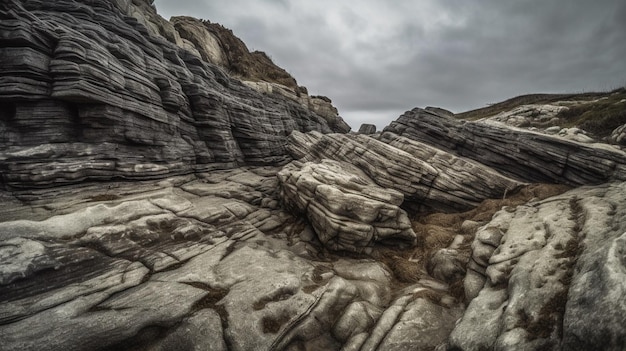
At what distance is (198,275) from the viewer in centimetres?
1352

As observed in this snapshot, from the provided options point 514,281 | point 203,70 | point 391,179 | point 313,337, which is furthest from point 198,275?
point 203,70

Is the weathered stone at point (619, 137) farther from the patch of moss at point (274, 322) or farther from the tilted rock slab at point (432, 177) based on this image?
the patch of moss at point (274, 322)

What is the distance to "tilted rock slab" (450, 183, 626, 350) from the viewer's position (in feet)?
23.4

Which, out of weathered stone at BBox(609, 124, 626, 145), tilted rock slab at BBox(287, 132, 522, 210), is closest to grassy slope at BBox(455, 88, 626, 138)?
weathered stone at BBox(609, 124, 626, 145)

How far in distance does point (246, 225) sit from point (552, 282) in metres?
18.1

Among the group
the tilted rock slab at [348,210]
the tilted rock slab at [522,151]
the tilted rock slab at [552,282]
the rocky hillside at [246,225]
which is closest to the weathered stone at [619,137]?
the rocky hillside at [246,225]

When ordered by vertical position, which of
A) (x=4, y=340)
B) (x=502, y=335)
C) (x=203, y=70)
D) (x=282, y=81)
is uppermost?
(x=282, y=81)

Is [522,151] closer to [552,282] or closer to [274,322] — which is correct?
[552,282]

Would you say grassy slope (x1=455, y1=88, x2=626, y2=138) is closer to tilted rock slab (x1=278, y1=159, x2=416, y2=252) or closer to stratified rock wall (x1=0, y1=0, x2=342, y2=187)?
tilted rock slab (x1=278, y1=159, x2=416, y2=252)

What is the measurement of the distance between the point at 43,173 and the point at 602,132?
6092cm

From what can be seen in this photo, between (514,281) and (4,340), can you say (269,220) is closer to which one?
(4,340)

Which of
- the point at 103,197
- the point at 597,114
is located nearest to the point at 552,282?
the point at 103,197

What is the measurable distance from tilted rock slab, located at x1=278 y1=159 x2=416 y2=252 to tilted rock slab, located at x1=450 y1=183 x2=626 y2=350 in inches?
224

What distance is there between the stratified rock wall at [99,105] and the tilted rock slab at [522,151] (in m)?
26.4
